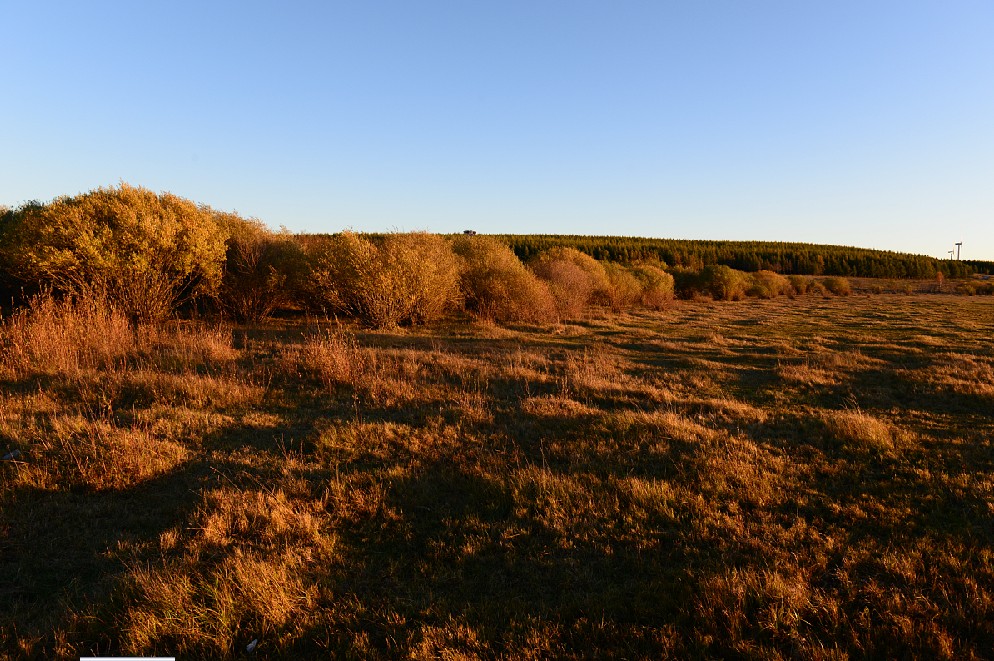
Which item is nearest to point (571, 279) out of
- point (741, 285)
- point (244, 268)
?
point (244, 268)

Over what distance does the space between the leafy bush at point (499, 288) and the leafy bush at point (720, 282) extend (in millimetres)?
30198

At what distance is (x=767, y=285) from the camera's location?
54469 millimetres

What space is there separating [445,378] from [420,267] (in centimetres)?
1024

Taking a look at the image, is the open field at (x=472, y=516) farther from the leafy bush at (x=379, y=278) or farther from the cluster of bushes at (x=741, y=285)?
the cluster of bushes at (x=741, y=285)

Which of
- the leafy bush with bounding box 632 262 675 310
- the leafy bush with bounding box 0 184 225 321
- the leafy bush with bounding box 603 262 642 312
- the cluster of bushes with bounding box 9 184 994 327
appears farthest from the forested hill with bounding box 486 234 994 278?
the leafy bush with bounding box 0 184 225 321

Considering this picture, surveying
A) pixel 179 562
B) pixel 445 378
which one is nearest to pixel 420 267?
pixel 445 378

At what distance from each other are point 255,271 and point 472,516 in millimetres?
18190

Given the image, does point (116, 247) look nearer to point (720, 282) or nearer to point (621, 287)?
point (621, 287)

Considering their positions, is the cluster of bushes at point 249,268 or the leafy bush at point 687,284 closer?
the cluster of bushes at point 249,268

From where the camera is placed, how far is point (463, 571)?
3926mm

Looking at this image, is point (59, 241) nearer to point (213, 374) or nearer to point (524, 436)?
point (213, 374)

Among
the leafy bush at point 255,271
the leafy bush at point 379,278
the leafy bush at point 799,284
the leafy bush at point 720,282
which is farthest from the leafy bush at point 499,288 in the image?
the leafy bush at point 799,284

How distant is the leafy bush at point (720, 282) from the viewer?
157 ft

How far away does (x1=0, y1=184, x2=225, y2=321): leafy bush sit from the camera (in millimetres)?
13570
